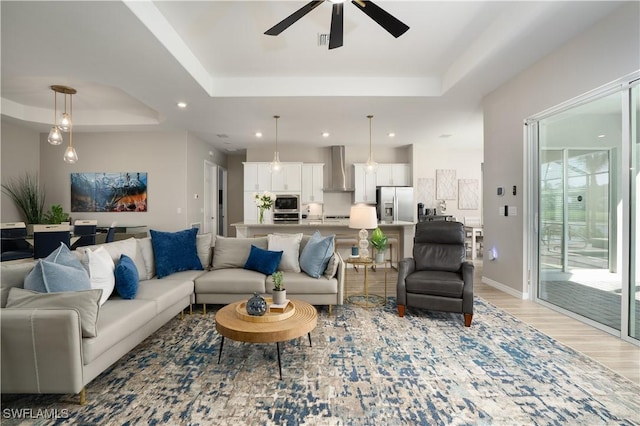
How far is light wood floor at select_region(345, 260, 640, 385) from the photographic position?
2293mm

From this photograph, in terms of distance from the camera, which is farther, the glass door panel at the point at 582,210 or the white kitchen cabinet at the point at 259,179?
the white kitchen cabinet at the point at 259,179

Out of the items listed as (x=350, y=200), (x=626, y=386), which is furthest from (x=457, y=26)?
(x=350, y=200)

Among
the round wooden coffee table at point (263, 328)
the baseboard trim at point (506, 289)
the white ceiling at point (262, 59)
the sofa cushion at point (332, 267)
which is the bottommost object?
the baseboard trim at point (506, 289)

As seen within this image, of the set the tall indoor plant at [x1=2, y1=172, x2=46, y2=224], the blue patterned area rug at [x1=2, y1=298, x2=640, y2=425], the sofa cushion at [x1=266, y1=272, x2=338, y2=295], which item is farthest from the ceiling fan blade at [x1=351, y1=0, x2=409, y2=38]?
the tall indoor plant at [x1=2, y1=172, x2=46, y2=224]

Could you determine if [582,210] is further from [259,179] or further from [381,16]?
[259,179]

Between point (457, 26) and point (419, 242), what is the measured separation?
2.40 m

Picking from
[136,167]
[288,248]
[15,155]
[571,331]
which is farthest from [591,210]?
[15,155]

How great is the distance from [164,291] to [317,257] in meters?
1.58

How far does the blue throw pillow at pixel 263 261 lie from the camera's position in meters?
3.49

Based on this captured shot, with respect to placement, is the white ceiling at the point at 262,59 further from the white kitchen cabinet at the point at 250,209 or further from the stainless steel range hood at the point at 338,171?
the white kitchen cabinet at the point at 250,209

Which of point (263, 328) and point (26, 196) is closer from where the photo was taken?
point (263, 328)

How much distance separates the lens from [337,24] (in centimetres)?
234

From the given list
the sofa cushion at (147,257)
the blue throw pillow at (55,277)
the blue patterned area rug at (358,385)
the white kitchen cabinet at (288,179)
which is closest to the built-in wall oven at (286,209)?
the white kitchen cabinet at (288,179)

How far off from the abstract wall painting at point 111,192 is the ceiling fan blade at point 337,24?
17.3 feet
